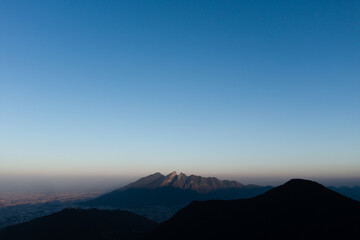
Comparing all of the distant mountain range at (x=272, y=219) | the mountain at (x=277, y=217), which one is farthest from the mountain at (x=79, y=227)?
the mountain at (x=277, y=217)

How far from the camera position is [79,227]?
10550cm

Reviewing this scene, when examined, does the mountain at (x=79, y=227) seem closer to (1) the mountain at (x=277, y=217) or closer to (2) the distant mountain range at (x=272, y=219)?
(2) the distant mountain range at (x=272, y=219)

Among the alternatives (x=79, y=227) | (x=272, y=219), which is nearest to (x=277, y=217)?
(x=272, y=219)

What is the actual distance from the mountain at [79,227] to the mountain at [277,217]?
3155cm

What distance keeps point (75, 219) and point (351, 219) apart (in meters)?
104

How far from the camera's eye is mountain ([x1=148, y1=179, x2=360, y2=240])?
52.2 metres

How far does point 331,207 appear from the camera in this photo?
63.5 m

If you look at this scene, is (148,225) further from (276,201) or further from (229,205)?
(276,201)

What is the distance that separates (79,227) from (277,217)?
264ft

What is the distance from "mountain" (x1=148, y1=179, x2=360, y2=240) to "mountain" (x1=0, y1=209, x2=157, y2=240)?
104 feet

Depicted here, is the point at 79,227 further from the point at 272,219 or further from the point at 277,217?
the point at 277,217

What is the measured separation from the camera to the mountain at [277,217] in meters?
52.2

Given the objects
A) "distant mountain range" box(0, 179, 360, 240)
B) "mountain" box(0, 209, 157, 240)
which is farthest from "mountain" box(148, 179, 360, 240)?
"mountain" box(0, 209, 157, 240)

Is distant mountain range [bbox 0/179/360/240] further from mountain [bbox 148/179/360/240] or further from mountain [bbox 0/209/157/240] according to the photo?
mountain [bbox 0/209/157/240]
